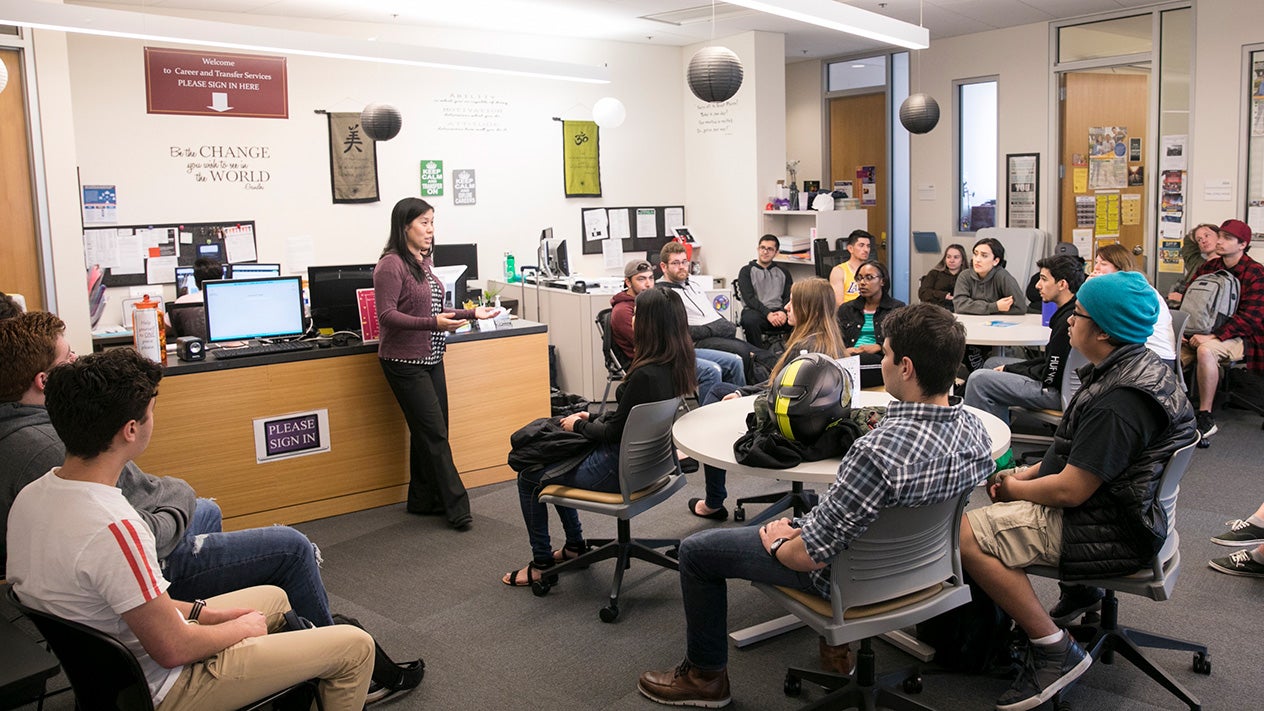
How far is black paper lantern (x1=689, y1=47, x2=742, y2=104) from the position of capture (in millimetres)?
5797

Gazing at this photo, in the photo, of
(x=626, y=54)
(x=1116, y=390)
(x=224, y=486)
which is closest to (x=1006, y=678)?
(x=1116, y=390)

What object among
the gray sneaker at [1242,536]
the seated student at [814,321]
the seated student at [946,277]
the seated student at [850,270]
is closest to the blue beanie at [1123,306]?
the seated student at [814,321]

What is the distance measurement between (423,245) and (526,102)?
4221 millimetres

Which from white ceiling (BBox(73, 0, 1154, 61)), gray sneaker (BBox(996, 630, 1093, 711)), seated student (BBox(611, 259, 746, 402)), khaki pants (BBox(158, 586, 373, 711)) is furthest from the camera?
white ceiling (BBox(73, 0, 1154, 61))

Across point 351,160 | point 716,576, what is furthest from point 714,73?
point 716,576

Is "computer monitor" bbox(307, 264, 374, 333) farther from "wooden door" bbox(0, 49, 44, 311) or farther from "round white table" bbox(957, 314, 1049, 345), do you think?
"round white table" bbox(957, 314, 1049, 345)

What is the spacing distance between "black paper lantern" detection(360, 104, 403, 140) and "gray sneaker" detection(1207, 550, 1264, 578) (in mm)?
5743

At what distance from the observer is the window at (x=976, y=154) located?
9750 millimetres

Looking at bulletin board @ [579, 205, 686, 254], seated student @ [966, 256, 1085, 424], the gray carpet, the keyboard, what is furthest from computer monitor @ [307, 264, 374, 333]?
bulletin board @ [579, 205, 686, 254]

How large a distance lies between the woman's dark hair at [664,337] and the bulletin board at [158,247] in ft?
14.8

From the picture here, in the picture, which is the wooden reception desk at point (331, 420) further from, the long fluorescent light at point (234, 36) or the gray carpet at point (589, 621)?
the long fluorescent light at point (234, 36)

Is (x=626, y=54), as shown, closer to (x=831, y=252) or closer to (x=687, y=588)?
(x=831, y=252)

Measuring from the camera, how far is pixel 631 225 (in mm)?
9594

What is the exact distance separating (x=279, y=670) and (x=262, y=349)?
2.79m
